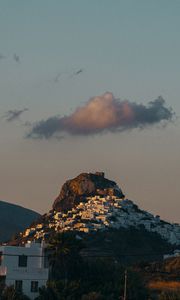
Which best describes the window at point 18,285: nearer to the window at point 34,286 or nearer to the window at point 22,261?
the window at point 34,286

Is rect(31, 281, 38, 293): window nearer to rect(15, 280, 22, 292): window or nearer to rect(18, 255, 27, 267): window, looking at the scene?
rect(15, 280, 22, 292): window

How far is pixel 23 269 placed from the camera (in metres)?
107

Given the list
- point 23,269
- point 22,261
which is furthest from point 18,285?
point 22,261

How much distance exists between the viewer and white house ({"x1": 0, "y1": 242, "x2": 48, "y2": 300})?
106 meters

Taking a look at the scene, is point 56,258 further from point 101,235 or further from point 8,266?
point 101,235

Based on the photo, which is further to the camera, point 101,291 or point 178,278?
point 178,278

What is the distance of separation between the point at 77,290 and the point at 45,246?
11.4 meters

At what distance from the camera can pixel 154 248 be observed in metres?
197

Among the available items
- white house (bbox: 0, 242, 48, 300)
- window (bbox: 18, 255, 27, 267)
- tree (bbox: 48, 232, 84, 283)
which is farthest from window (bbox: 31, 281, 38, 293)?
window (bbox: 18, 255, 27, 267)

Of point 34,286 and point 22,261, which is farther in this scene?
point 22,261

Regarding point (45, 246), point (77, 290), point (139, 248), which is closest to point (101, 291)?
point (77, 290)

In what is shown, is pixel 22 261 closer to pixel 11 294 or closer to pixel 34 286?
pixel 34 286

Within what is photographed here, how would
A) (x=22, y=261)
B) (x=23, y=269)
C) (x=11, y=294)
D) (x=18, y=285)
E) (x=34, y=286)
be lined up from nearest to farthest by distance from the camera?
(x=11, y=294) < (x=18, y=285) < (x=34, y=286) < (x=23, y=269) < (x=22, y=261)

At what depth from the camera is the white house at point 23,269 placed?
348ft
